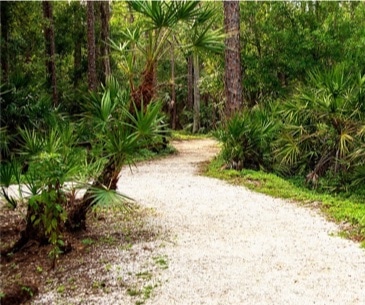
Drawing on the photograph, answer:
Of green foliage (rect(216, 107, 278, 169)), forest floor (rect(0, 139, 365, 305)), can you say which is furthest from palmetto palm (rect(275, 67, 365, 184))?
forest floor (rect(0, 139, 365, 305))

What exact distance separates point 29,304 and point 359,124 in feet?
22.8

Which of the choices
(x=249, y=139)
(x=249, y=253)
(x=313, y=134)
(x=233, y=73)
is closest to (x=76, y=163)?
(x=249, y=253)

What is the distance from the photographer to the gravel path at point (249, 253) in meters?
4.23

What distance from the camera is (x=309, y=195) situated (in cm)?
845

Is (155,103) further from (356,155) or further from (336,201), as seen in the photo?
(356,155)

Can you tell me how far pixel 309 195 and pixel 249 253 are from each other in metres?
3.44

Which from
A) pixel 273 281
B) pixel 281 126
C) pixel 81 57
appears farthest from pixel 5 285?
pixel 81 57

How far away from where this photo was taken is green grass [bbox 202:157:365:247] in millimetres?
6422

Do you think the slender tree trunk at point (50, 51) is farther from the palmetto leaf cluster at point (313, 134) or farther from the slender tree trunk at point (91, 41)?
the palmetto leaf cluster at point (313, 134)

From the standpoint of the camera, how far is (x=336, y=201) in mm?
7906

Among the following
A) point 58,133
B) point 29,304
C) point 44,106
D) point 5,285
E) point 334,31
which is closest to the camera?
point 29,304

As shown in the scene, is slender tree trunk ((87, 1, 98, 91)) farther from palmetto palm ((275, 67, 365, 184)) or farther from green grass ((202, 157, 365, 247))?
palmetto palm ((275, 67, 365, 184))

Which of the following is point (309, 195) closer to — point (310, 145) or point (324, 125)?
point (324, 125)

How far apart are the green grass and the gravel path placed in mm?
250
